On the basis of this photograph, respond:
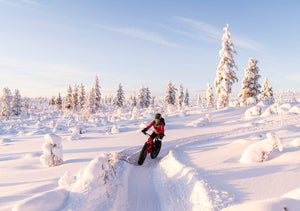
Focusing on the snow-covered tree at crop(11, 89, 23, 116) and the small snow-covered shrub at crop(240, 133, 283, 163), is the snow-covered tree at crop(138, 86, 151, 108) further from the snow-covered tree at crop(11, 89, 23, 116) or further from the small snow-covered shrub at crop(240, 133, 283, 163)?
the small snow-covered shrub at crop(240, 133, 283, 163)

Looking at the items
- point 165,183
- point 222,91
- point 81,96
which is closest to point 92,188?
point 165,183

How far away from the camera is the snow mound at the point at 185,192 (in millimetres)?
3502

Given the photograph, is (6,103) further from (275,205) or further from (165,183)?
(275,205)

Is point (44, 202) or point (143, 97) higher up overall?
point (143, 97)

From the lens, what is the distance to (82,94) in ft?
190

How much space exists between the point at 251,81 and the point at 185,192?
3081cm

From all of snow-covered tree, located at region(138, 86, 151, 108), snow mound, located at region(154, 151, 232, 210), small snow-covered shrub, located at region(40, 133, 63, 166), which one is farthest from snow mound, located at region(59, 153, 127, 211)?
snow-covered tree, located at region(138, 86, 151, 108)

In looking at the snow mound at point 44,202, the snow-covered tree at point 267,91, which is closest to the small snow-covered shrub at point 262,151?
the snow mound at point 44,202

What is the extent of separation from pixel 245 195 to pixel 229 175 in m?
1.00

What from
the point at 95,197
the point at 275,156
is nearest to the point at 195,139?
the point at 275,156

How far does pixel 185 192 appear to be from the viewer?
4.16 meters

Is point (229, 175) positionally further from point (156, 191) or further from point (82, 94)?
point (82, 94)

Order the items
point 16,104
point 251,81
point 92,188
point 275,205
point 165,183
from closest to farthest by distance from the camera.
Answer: point 275,205, point 92,188, point 165,183, point 251,81, point 16,104

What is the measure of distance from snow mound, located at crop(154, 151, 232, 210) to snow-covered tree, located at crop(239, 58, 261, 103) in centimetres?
2932
